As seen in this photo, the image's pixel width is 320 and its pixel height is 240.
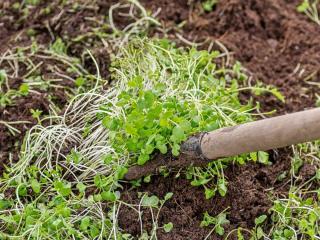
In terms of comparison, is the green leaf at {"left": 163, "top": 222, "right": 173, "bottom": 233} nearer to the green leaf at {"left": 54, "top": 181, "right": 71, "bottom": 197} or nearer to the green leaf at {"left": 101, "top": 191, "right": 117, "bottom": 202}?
the green leaf at {"left": 101, "top": 191, "right": 117, "bottom": 202}

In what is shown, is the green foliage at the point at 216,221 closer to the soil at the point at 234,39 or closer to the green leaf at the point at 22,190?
the soil at the point at 234,39

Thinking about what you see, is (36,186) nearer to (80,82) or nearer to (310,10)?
(80,82)

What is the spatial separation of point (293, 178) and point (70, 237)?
826mm

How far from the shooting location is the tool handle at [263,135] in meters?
2.26

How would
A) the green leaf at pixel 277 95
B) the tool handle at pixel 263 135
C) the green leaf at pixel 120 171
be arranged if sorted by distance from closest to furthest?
the tool handle at pixel 263 135
the green leaf at pixel 120 171
the green leaf at pixel 277 95

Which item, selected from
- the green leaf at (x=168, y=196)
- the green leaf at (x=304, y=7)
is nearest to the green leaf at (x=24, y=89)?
the green leaf at (x=168, y=196)

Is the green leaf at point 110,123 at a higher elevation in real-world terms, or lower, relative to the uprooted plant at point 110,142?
higher

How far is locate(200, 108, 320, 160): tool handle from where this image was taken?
226 centimetres

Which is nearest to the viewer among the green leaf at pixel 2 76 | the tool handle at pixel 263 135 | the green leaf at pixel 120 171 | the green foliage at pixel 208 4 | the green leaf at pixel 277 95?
the tool handle at pixel 263 135

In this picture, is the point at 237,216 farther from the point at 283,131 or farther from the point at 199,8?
the point at 199,8

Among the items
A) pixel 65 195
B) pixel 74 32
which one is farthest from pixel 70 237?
pixel 74 32

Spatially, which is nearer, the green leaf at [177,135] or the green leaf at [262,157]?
the green leaf at [177,135]

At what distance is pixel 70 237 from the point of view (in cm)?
265

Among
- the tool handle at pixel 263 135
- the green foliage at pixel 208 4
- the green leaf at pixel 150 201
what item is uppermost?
the tool handle at pixel 263 135
